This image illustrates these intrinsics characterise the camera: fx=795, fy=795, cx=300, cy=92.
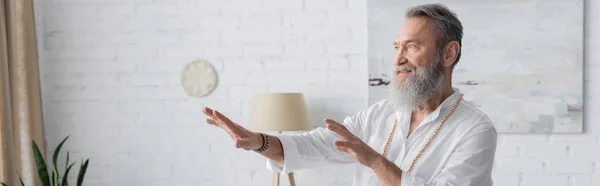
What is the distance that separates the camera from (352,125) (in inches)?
110

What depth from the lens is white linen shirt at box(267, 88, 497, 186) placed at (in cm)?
235

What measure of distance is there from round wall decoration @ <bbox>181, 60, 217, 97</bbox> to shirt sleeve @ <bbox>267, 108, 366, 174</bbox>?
1.75 m

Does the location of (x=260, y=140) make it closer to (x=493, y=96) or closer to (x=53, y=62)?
(x=493, y=96)

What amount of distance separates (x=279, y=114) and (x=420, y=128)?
1.47 metres

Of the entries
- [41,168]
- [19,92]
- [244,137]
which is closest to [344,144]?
[244,137]

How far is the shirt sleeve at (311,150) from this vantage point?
102 inches

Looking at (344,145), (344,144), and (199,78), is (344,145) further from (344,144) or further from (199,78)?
(199,78)

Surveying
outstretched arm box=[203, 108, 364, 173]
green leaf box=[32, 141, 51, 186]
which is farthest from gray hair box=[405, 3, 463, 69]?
green leaf box=[32, 141, 51, 186]

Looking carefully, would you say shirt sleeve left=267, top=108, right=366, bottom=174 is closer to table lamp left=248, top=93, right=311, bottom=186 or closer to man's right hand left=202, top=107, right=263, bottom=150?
man's right hand left=202, top=107, right=263, bottom=150

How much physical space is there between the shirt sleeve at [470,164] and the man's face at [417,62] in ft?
0.76

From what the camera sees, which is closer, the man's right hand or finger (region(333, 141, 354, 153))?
finger (region(333, 141, 354, 153))

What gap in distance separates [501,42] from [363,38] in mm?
712

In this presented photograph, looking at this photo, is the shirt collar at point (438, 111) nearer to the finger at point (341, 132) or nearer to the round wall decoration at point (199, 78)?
the finger at point (341, 132)

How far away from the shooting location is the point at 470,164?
7.70 feet
